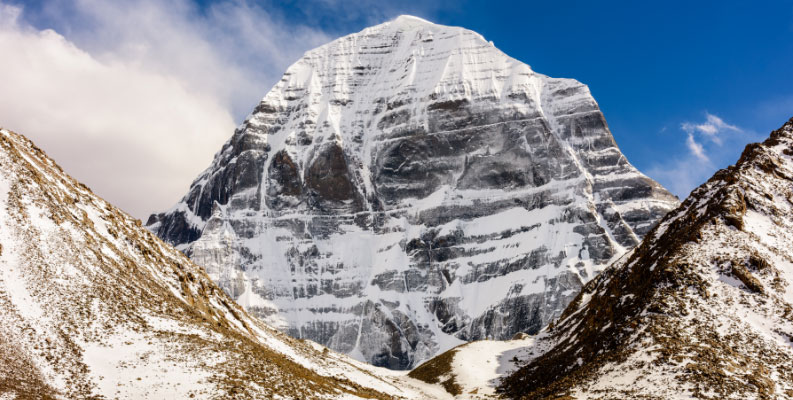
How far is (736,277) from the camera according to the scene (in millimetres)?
67188

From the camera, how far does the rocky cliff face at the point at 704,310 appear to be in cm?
5647

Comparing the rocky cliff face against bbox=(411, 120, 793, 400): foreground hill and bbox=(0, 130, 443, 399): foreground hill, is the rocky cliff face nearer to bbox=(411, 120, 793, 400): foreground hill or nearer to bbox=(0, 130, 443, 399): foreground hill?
bbox=(411, 120, 793, 400): foreground hill

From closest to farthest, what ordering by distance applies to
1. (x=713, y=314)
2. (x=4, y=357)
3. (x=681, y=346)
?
(x=4, y=357) < (x=681, y=346) < (x=713, y=314)

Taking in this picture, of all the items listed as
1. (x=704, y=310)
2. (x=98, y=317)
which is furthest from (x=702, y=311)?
(x=98, y=317)

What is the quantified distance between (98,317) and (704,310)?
48873mm

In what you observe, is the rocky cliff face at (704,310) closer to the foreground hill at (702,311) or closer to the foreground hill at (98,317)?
the foreground hill at (702,311)

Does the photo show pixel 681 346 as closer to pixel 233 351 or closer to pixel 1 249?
pixel 233 351

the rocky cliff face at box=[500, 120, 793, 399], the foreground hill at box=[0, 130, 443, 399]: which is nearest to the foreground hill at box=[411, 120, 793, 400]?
the rocky cliff face at box=[500, 120, 793, 399]

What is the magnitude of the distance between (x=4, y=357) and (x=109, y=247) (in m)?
20.3

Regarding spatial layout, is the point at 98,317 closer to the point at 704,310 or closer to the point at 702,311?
the point at 702,311

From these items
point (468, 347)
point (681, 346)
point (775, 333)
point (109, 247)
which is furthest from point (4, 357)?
point (468, 347)

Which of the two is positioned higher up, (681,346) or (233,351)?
(681,346)

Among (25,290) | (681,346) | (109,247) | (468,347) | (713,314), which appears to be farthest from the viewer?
(468,347)

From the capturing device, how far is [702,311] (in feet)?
211
